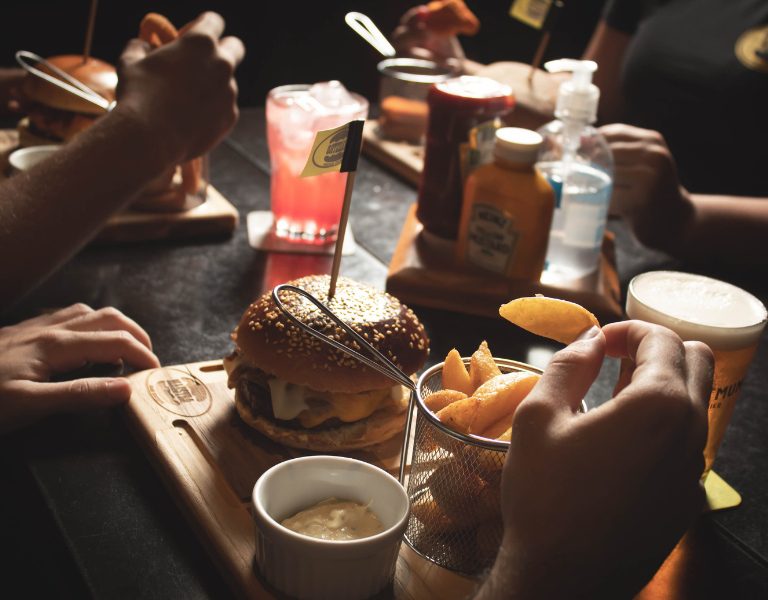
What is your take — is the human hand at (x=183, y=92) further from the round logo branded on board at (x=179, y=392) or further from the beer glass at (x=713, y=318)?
the beer glass at (x=713, y=318)

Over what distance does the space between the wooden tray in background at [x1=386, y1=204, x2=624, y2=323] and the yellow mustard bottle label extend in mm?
31

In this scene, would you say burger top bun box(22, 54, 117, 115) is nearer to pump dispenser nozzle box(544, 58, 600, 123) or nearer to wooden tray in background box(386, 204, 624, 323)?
wooden tray in background box(386, 204, 624, 323)

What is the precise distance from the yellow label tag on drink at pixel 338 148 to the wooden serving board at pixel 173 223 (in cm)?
→ 82

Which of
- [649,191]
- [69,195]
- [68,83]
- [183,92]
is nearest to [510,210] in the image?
[649,191]

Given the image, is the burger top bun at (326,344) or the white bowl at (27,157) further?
the white bowl at (27,157)

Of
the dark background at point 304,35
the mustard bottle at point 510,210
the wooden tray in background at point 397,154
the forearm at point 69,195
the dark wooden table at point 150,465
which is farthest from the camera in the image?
the dark background at point 304,35

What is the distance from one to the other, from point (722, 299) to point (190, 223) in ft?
4.02

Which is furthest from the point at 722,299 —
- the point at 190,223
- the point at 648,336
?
the point at 190,223

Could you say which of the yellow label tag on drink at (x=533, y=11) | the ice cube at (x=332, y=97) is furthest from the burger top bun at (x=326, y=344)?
the yellow label tag on drink at (x=533, y=11)

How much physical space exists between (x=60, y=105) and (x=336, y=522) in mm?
1523

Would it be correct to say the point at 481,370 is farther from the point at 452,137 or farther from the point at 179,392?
the point at 452,137

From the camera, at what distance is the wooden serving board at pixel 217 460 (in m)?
1.04

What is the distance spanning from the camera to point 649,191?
2125 millimetres

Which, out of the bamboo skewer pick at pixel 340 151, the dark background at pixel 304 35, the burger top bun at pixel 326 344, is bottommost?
the dark background at pixel 304 35
